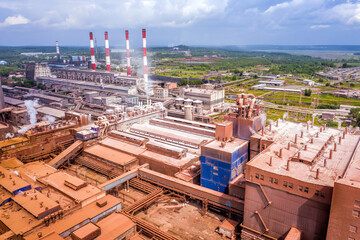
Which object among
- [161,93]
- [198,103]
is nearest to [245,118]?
[198,103]

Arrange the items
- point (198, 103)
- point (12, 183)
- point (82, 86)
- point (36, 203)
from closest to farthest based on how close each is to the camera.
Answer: point (36, 203)
point (12, 183)
point (198, 103)
point (82, 86)

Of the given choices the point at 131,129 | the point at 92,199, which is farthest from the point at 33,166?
the point at 131,129

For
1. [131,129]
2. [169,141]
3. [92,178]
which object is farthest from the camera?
[131,129]

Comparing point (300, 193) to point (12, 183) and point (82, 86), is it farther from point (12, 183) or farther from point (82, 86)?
point (82, 86)

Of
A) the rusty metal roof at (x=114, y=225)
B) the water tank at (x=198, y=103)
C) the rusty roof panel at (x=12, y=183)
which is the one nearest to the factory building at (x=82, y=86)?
the water tank at (x=198, y=103)

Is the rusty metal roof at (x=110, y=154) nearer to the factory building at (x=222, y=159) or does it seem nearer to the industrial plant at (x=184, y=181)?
the industrial plant at (x=184, y=181)

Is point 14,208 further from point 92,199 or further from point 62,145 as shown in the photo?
point 62,145
